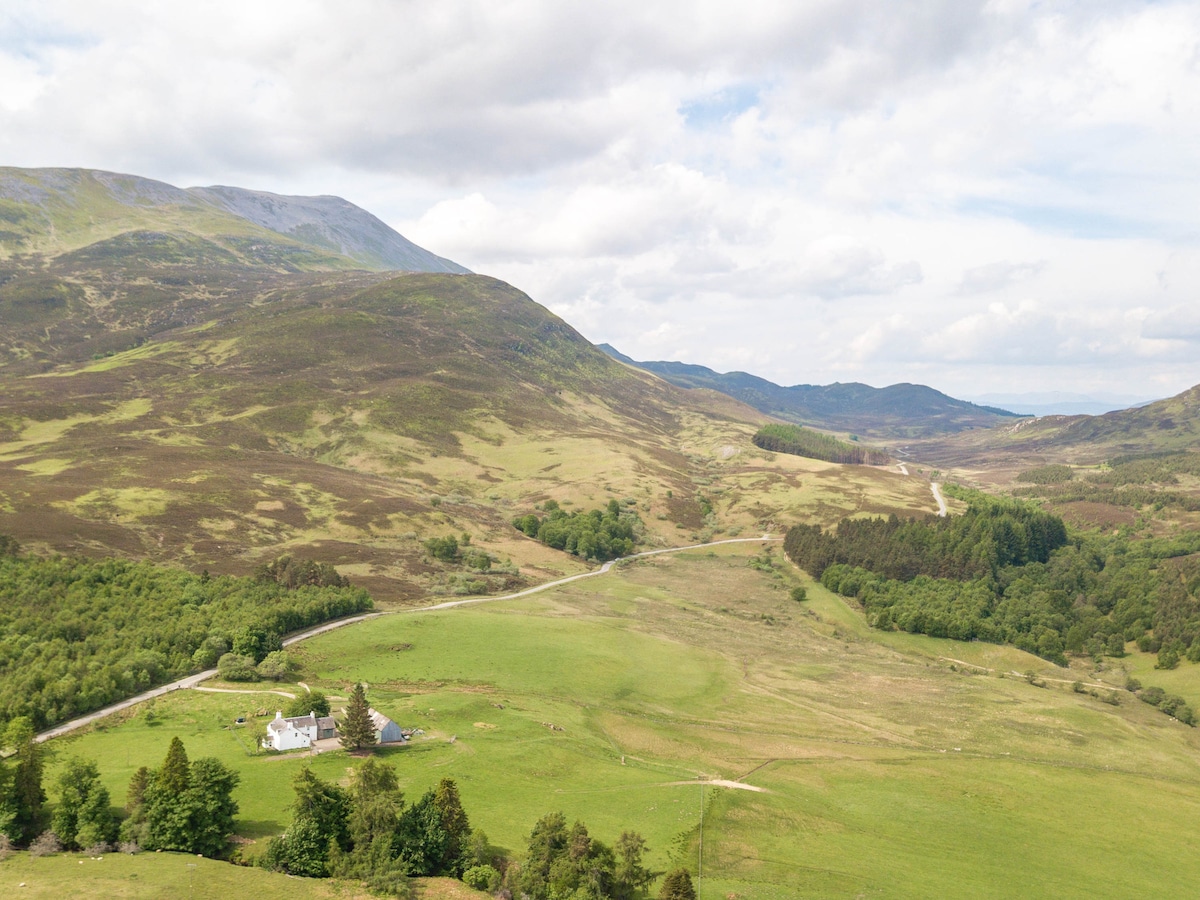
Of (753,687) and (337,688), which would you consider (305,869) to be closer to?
(337,688)

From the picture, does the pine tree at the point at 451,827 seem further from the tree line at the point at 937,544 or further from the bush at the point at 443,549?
the tree line at the point at 937,544

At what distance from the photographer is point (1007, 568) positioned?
162m

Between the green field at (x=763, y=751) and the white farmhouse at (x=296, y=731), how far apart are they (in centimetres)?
295

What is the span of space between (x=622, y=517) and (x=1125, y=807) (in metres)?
135

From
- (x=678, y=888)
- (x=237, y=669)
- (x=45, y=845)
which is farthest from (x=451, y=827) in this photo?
(x=237, y=669)

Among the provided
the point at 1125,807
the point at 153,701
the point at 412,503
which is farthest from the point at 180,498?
the point at 1125,807

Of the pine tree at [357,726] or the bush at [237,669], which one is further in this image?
the bush at [237,669]

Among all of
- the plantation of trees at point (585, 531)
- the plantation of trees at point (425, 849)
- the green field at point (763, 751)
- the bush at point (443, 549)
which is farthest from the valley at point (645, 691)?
the plantation of trees at point (585, 531)

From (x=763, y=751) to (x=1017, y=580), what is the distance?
111 meters

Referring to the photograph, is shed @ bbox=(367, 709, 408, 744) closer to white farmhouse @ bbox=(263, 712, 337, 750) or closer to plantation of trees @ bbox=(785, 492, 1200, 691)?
white farmhouse @ bbox=(263, 712, 337, 750)

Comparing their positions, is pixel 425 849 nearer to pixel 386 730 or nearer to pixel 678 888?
pixel 678 888

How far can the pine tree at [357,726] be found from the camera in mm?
61594

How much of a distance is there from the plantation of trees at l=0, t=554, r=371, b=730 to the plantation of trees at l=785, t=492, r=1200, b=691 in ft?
344

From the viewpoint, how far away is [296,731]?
62.2 metres
